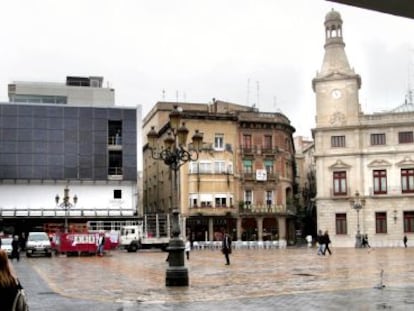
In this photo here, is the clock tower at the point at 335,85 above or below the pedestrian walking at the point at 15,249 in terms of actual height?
above

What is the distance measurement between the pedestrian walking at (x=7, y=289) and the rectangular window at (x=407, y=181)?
61810 mm

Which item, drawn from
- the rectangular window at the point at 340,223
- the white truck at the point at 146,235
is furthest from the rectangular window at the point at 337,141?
the white truck at the point at 146,235

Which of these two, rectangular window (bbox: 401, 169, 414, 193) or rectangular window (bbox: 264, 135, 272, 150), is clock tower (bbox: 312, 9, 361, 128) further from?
rectangular window (bbox: 401, 169, 414, 193)

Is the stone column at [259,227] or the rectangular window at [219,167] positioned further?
the stone column at [259,227]

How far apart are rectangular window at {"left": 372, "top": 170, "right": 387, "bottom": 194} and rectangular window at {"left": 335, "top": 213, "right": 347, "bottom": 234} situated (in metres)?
4.06

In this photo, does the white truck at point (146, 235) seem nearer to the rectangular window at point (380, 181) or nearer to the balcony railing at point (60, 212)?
the balcony railing at point (60, 212)

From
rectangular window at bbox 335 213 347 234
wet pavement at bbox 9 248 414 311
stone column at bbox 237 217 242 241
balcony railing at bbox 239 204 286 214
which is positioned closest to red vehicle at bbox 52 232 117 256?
wet pavement at bbox 9 248 414 311

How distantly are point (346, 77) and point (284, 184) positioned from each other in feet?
42.2

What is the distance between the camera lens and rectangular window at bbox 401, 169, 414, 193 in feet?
212

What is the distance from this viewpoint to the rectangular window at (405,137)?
6506 cm

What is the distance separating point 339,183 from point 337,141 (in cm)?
419

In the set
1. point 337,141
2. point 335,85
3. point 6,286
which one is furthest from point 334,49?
point 6,286

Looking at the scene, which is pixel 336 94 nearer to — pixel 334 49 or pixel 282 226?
pixel 334 49

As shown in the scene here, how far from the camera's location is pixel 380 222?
64875mm
